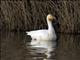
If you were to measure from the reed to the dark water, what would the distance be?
1.29 meters

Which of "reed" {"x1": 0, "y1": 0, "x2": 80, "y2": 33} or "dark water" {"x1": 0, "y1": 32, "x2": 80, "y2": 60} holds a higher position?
"reed" {"x1": 0, "y1": 0, "x2": 80, "y2": 33}

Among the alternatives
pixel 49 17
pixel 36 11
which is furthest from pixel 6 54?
pixel 36 11

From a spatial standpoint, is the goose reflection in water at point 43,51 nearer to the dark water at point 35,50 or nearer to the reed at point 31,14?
the dark water at point 35,50

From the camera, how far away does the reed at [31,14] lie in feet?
51.5

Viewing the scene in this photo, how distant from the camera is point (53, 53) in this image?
10.9 m

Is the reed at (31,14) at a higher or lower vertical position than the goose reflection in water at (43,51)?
higher

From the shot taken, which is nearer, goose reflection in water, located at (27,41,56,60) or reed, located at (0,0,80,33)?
goose reflection in water, located at (27,41,56,60)

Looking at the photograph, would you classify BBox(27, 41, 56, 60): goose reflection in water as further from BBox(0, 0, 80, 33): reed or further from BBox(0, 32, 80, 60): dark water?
BBox(0, 0, 80, 33): reed

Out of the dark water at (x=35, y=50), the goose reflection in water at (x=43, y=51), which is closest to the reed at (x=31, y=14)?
the dark water at (x=35, y=50)

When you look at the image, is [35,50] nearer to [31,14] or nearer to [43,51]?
[43,51]

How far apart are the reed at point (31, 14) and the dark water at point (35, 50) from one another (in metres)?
1.29

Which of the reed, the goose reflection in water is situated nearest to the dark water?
the goose reflection in water

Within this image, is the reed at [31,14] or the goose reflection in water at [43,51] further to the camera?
the reed at [31,14]

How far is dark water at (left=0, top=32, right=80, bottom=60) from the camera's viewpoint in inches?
402
